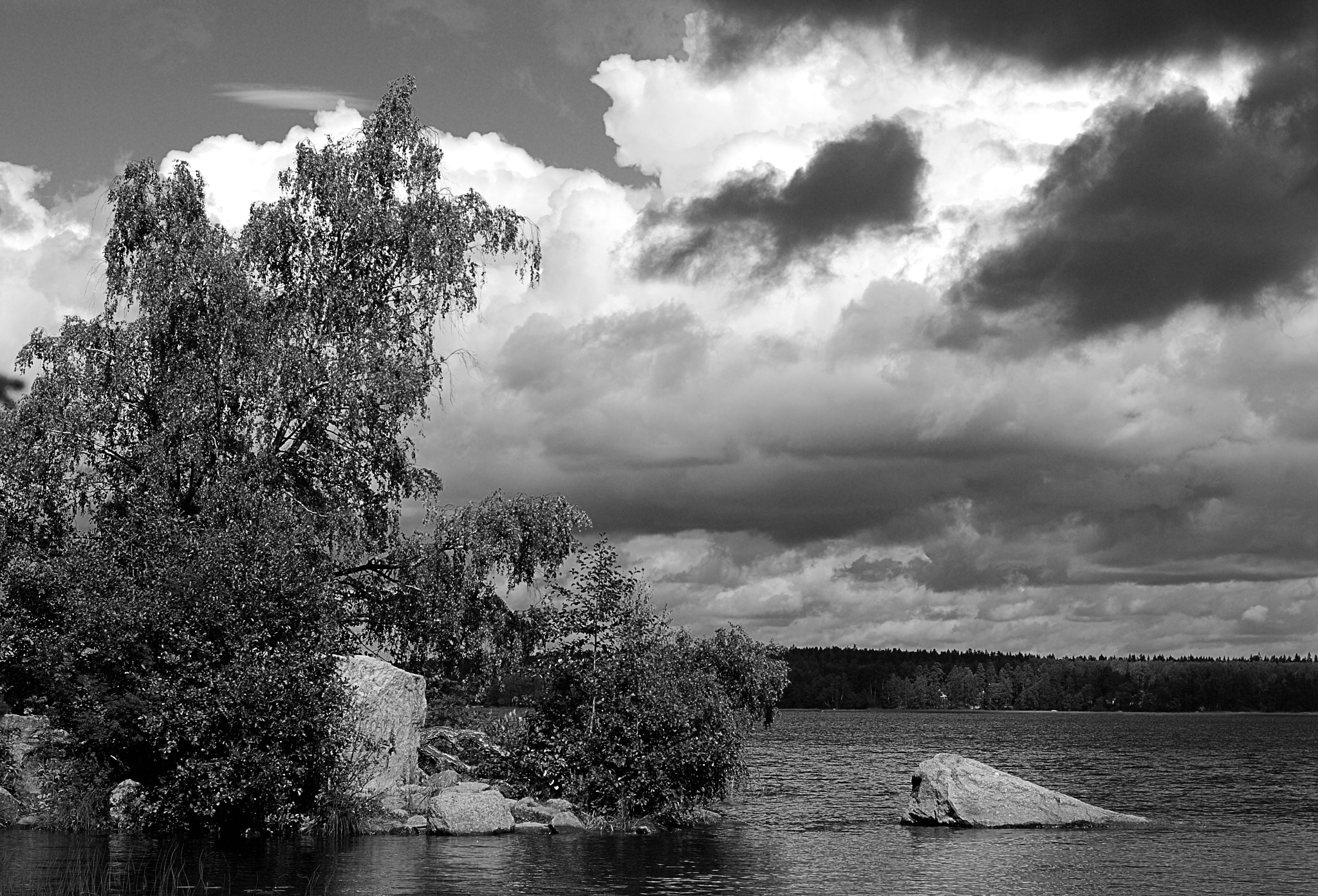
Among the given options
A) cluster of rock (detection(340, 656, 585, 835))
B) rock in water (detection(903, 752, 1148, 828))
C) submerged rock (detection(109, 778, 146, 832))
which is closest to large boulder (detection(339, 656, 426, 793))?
cluster of rock (detection(340, 656, 585, 835))

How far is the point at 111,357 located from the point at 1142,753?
106 m

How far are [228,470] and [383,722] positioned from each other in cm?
1014

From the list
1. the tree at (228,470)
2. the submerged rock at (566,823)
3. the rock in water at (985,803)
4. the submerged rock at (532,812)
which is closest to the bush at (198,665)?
the tree at (228,470)

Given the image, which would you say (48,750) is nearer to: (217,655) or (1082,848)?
(217,655)

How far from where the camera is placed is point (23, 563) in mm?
47125

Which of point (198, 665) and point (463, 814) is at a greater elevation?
point (198, 665)

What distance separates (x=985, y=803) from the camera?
50.8m

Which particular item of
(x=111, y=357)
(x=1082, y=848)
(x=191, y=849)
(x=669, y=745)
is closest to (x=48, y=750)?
(x=191, y=849)

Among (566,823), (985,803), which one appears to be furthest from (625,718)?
(985,803)

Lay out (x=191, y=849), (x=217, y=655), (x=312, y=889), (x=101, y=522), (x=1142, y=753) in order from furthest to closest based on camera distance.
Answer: (x=1142, y=753) → (x=101, y=522) → (x=217, y=655) → (x=191, y=849) → (x=312, y=889)

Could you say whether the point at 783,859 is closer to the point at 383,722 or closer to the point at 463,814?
the point at 463,814

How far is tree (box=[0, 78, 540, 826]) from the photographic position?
42.4 meters

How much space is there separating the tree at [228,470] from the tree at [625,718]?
698 cm

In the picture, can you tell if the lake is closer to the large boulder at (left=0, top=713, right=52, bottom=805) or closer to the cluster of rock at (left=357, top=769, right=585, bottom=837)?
the cluster of rock at (left=357, top=769, right=585, bottom=837)
